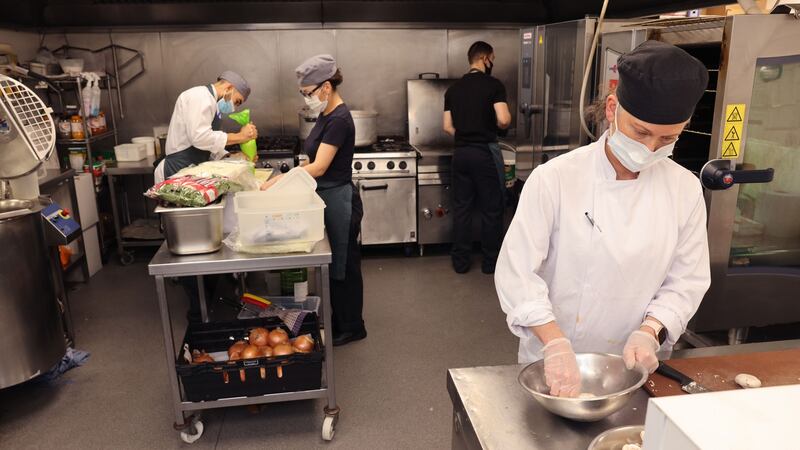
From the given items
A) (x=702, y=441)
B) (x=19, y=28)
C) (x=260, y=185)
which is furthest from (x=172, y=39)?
(x=702, y=441)

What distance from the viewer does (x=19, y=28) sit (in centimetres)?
451

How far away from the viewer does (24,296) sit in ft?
8.46

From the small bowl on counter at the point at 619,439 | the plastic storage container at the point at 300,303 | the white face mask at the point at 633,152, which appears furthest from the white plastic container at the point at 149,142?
the small bowl on counter at the point at 619,439

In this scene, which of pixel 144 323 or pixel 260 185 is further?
pixel 144 323

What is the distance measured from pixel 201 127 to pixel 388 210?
1.73 m

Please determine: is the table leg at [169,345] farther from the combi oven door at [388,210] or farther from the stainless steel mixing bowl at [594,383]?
the combi oven door at [388,210]

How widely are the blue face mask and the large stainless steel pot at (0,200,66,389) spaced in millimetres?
1091

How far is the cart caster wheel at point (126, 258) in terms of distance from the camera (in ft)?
14.9

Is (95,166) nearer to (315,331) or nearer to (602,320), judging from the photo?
(315,331)

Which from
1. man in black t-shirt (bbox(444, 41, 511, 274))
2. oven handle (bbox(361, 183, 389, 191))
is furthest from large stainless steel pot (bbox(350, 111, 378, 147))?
man in black t-shirt (bbox(444, 41, 511, 274))

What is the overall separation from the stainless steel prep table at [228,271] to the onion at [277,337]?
0.74 ft

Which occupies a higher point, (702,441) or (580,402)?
(702,441)

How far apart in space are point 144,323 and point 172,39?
2.55 meters

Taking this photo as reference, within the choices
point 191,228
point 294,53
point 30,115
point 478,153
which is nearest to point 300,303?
point 191,228
